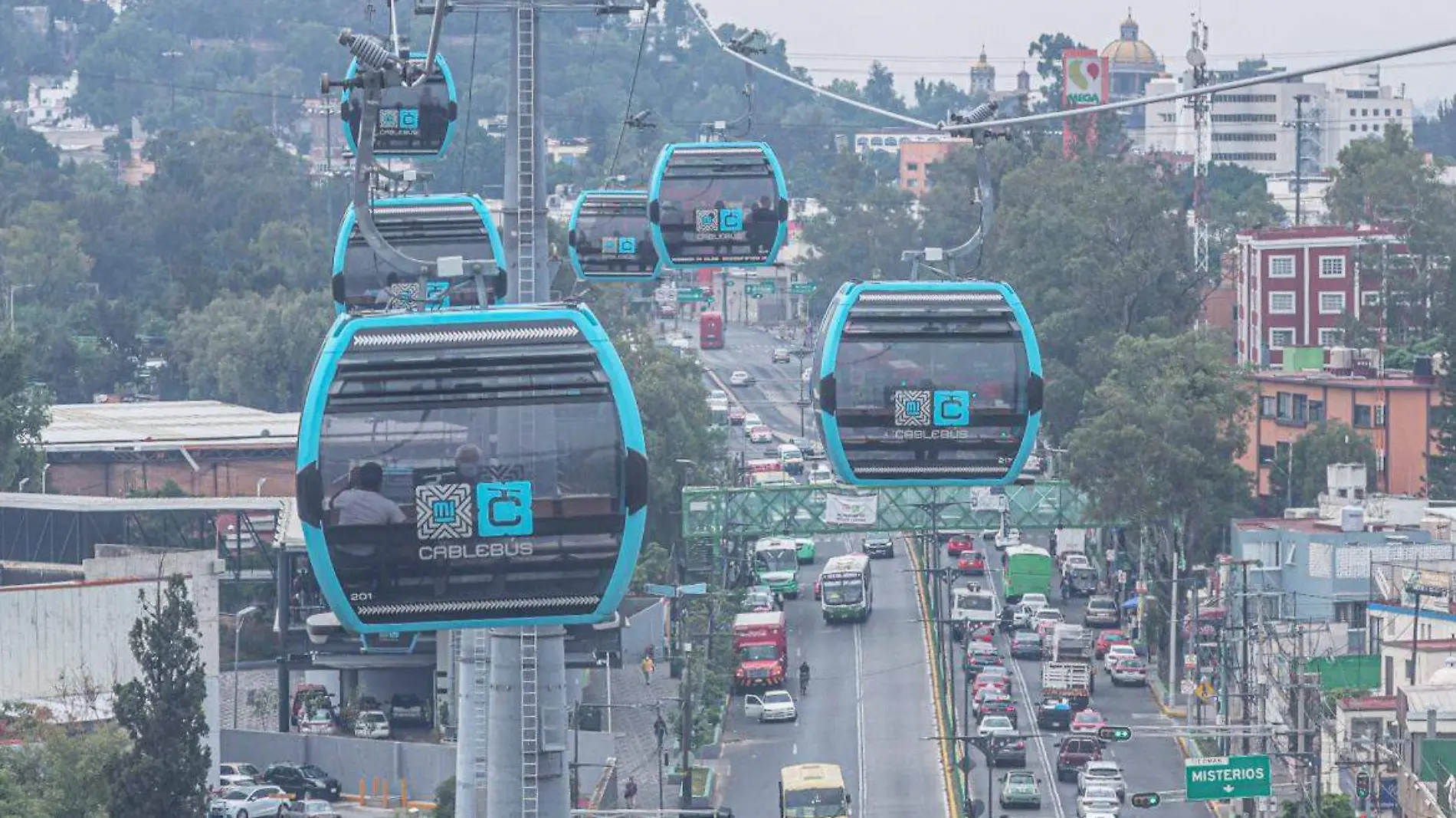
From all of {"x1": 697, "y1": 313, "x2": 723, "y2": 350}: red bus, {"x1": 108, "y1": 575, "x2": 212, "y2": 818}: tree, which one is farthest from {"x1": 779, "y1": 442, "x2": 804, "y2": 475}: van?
{"x1": 108, "y1": 575, "x2": 212, "y2": 818}: tree

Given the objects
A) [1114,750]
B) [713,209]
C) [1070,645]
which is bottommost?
[1114,750]

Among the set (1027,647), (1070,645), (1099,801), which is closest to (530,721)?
(1099,801)

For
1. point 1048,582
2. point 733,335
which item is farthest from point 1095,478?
point 733,335

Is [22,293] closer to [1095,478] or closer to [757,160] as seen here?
[1095,478]

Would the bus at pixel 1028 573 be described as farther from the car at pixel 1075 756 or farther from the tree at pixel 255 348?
the tree at pixel 255 348

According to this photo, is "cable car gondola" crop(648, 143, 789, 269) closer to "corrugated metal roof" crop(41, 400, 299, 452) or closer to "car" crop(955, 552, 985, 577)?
"corrugated metal roof" crop(41, 400, 299, 452)

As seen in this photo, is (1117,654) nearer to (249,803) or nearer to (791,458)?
(249,803)
